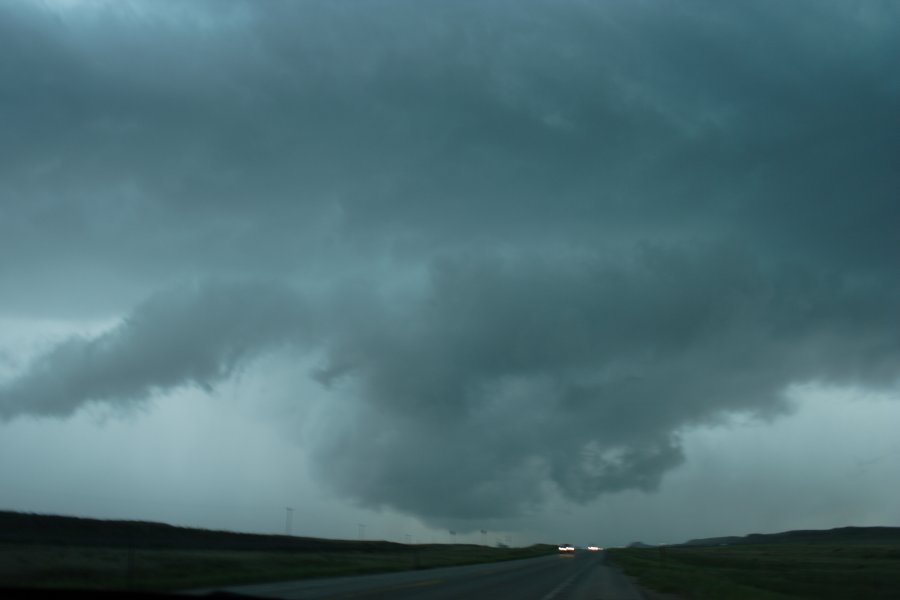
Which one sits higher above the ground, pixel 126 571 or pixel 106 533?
pixel 106 533

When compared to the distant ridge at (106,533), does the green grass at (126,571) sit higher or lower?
lower

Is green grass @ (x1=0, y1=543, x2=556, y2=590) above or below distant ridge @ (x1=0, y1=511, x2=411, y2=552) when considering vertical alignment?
below

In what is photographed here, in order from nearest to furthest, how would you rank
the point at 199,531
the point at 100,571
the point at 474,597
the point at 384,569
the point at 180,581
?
the point at 474,597
the point at 180,581
the point at 100,571
the point at 384,569
the point at 199,531

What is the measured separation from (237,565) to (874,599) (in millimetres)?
33124

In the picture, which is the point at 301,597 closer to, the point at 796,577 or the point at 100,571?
the point at 100,571

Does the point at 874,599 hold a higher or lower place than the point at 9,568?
lower

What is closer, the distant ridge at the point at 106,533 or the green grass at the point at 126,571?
the green grass at the point at 126,571

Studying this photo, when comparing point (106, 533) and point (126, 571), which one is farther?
point (106, 533)

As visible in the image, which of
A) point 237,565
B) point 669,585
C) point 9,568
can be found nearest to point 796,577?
point 669,585

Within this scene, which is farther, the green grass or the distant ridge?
the distant ridge

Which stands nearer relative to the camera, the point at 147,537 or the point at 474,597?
the point at 474,597

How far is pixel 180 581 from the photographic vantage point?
3078 centimetres

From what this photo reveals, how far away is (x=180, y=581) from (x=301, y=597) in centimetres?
877

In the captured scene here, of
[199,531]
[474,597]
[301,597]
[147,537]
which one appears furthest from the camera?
[199,531]
